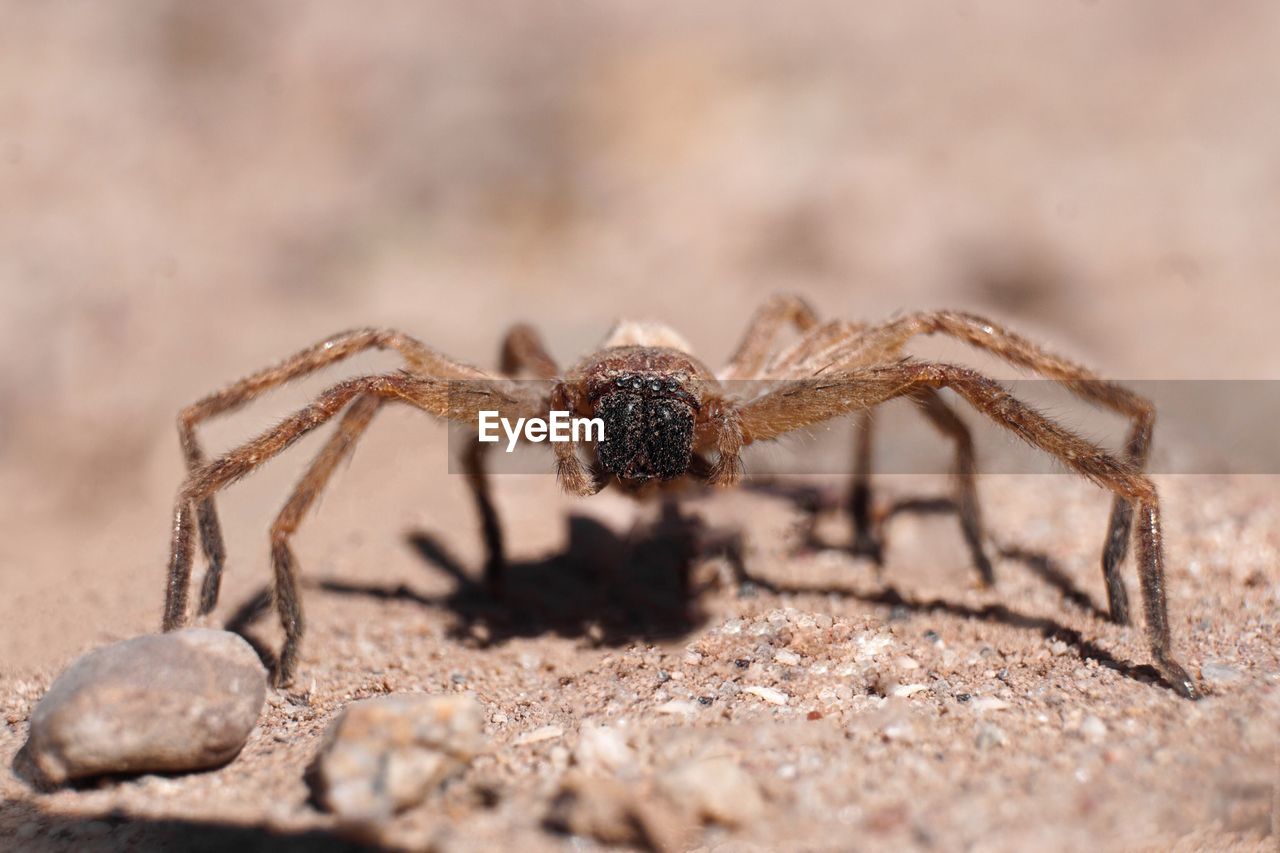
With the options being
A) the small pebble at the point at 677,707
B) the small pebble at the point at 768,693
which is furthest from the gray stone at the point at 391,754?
the small pebble at the point at 768,693

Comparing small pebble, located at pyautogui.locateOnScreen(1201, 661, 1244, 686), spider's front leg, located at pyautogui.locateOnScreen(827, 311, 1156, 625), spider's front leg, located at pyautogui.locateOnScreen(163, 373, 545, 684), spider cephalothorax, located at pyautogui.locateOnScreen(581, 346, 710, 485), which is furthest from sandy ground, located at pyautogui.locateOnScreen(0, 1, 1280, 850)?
spider cephalothorax, located at pyautogui.locateOnScreen(581, 346, 710, 485)

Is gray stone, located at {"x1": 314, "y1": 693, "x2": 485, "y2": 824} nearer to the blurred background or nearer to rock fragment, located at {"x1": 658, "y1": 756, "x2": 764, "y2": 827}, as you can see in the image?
rock fragment, located at {"x1": 658, "y1": 756, "x2": 764, "y2": 827}

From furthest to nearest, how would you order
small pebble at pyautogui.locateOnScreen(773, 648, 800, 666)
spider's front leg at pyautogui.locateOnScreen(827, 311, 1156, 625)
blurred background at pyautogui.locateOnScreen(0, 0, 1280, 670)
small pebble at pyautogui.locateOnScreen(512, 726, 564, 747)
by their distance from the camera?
blurred background at pyautogui.locateOnScreen(0, 0, 1280, 670) → spider's front leg at pyautogui.locateOnScreen(827, 311, 1156, 625) → small pebble at pyautogui.locateOnScreen(773, 648, 800, 666) → small pebble at pyautogui.locateOnScreen(512, 726, 564, 747)

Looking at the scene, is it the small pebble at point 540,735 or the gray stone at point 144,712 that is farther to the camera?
the small pebble at point 540,735

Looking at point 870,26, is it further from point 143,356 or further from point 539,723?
point 539,723

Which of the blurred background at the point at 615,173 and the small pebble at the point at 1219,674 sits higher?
the blurred background at the point at 615,173

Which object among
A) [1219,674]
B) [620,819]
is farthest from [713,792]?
[1219,674]

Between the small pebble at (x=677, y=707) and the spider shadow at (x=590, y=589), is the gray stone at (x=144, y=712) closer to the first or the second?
the small pebble at (x=677, y=707)
